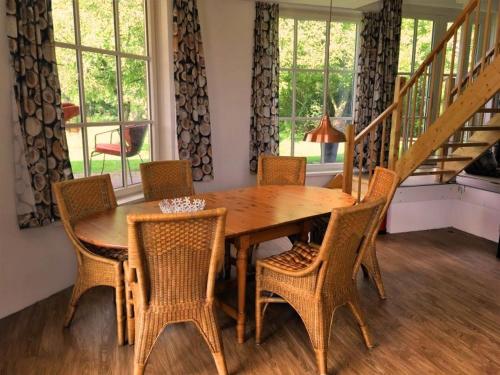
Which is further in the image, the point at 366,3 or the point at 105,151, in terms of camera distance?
the point at 366,3

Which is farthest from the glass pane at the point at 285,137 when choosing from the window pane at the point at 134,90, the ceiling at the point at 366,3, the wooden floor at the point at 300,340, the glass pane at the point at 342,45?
the wooden floor at the point at 300,340

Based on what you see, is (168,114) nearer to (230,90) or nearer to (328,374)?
(230,90)

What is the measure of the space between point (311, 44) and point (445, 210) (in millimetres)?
2457

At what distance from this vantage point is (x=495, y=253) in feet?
12.6

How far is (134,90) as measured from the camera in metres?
3.66

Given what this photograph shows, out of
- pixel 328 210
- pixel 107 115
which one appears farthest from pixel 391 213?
pixel 107 115

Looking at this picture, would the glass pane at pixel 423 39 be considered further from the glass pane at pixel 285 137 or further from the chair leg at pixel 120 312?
the chair leg at pixel 120 312

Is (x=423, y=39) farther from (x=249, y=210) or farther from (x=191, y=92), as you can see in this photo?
(x=249, y=210)

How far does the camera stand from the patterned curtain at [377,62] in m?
4.65

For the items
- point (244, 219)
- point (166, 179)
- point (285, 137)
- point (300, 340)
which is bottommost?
point (300, 340)

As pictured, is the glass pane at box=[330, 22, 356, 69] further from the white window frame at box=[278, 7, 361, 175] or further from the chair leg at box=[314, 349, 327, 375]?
the chair leg at box=[314, 349, 327, 375]

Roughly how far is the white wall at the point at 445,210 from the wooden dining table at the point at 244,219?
1602 mm

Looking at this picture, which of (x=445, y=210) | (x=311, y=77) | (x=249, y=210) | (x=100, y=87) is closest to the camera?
(x=249, y=210)

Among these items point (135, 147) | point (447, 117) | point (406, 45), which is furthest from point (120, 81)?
point (406, 45)
